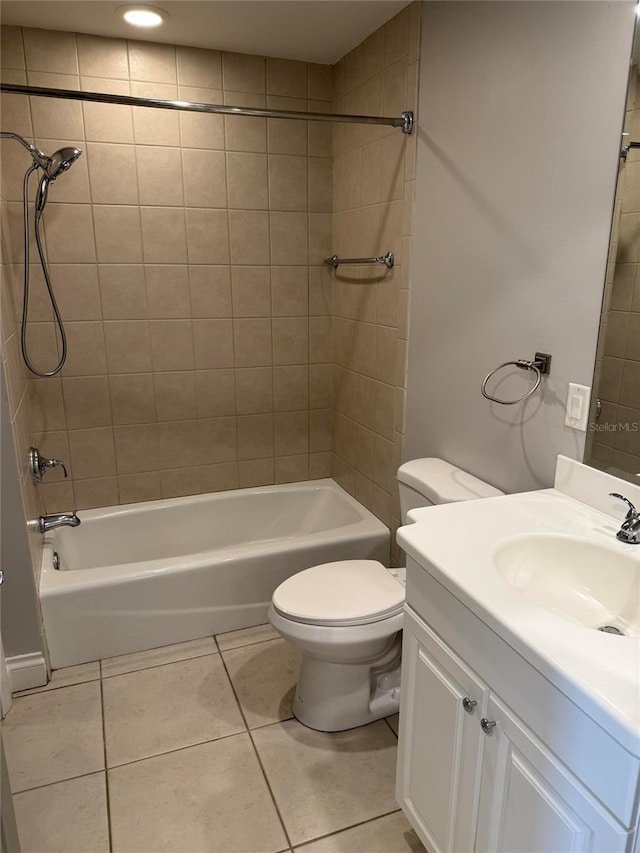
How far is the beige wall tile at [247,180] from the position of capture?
265 cm

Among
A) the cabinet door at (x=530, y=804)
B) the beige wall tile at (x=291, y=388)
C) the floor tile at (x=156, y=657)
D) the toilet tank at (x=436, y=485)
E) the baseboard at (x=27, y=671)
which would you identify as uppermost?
the beige wall tile at (x=291, y=388)

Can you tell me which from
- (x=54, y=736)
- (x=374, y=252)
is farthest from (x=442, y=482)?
(x=54, y=736)

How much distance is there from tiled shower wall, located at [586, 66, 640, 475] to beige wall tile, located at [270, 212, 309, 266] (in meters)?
1.69

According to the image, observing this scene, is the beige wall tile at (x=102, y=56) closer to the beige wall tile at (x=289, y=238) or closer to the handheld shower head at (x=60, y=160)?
the handheld shower head at (x=60, y=160)

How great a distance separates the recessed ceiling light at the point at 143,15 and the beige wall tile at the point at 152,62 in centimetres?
17

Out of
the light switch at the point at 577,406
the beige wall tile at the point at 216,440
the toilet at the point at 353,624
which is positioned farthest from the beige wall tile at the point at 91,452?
the light switch at the point at 577,406

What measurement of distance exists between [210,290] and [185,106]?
40.1 inches

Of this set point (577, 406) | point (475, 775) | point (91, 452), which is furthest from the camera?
point (91, 452)

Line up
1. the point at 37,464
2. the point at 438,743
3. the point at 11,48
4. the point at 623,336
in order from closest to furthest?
the point at 438,743 → the point at 623,336 → the point at 11,48 → the point at 37,464

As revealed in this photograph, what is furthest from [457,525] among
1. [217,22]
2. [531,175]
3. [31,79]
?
[31,79]

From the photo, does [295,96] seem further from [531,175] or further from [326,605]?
[326,605]

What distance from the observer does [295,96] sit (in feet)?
8.75

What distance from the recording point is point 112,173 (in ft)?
8.12

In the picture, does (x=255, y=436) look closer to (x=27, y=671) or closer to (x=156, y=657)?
(x=156, y=657)
